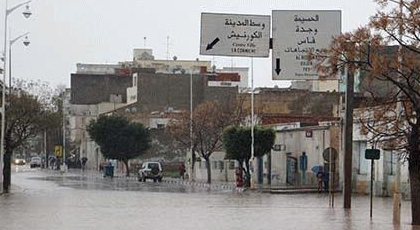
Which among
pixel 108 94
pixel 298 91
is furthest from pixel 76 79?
pixel 298 91

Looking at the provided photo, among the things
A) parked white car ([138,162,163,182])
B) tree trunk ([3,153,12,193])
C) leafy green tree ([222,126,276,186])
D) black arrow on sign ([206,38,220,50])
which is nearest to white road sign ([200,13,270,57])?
black arrow on sign ([206,38,220,50])

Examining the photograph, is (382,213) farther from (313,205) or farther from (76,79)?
(76,79)

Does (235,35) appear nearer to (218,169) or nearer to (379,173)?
(379,173)

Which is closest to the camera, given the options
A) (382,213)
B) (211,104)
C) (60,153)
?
(382,213)

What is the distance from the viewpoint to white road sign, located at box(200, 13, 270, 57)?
98.8ft

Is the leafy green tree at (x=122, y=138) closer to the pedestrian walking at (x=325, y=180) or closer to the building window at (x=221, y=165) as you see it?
the building window at (x=221, y=165)

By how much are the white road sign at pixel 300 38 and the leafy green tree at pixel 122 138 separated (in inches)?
2393

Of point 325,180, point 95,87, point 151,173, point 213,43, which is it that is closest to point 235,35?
point 213,43

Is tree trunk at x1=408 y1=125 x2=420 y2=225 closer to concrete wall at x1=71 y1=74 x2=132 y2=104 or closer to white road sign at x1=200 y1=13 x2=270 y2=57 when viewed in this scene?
white road sign at x1=200 y1=13 x2=270 y2=57

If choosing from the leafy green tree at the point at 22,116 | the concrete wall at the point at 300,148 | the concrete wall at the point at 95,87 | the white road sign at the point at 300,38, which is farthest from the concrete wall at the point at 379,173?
the concrete wall at the point at 95,87

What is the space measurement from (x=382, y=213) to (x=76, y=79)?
105564 millimetres

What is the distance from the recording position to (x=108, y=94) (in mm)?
137375

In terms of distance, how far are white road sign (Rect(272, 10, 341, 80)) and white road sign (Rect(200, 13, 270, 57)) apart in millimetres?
466

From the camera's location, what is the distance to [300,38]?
3091 cm
